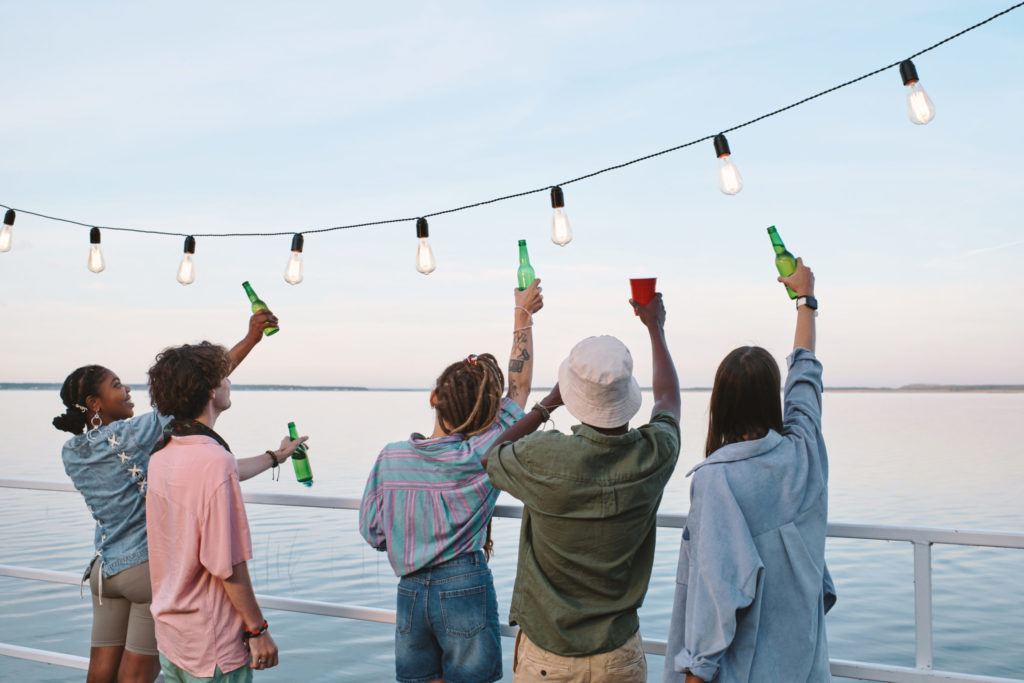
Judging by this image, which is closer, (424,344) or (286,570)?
(286,570)

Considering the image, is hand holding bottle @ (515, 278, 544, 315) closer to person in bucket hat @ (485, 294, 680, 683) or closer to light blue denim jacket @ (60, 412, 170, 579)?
person in bucket hat @ (485, 294, 680, 683)

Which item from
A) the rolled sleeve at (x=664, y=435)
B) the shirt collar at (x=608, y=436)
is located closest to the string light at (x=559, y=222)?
the rolled sleeve at (x=664, y=435)

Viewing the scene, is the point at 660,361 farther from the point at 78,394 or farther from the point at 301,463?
the point at 78,394

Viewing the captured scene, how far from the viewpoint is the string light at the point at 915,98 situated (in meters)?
2.48

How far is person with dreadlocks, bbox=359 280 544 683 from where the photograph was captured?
6.59 feet

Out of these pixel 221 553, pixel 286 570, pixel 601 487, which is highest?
pixel 601 487

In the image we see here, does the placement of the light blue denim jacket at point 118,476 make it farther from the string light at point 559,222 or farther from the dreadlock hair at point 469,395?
the string light at point 559,222

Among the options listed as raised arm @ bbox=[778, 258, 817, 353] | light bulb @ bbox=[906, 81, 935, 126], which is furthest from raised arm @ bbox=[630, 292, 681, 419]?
light bulb @ bbox=[906, 81, 935, 126]

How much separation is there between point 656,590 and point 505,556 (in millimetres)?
1867

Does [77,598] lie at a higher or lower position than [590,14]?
lower

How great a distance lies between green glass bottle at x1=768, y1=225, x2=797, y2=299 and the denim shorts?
111 centimetres

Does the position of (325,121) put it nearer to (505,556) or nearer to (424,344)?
(505,556)

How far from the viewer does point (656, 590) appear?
7.85m

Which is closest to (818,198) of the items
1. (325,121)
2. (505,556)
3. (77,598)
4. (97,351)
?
(325,121)
